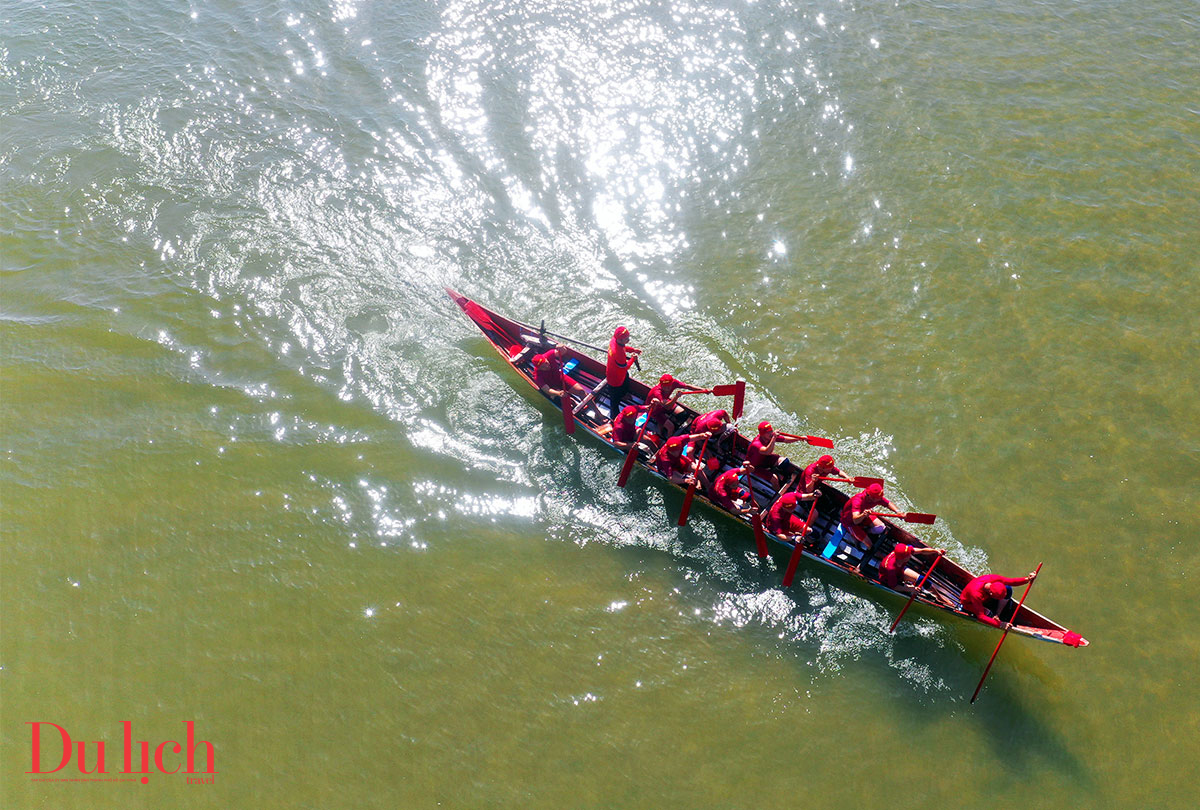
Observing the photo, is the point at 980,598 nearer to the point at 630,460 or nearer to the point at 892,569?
the point at 892,569

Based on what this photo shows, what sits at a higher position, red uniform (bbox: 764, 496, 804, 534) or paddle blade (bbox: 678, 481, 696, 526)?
red uniform (bbox: 764, 496, 804, 534)

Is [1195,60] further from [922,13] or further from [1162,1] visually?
[922,13]

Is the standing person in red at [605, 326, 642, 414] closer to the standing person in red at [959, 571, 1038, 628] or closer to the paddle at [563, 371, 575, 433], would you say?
the paddle at [563, 371, 575, 433]

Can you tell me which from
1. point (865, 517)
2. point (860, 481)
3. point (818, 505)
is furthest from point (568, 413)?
point (865, 517)

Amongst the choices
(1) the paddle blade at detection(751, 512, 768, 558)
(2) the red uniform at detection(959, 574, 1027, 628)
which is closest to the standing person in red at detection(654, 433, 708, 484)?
(1) the paddle blade at detection(751, 512, 768, 558)

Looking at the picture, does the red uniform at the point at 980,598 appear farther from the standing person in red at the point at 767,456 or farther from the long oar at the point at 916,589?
the standing person in red at the point at 767,456
